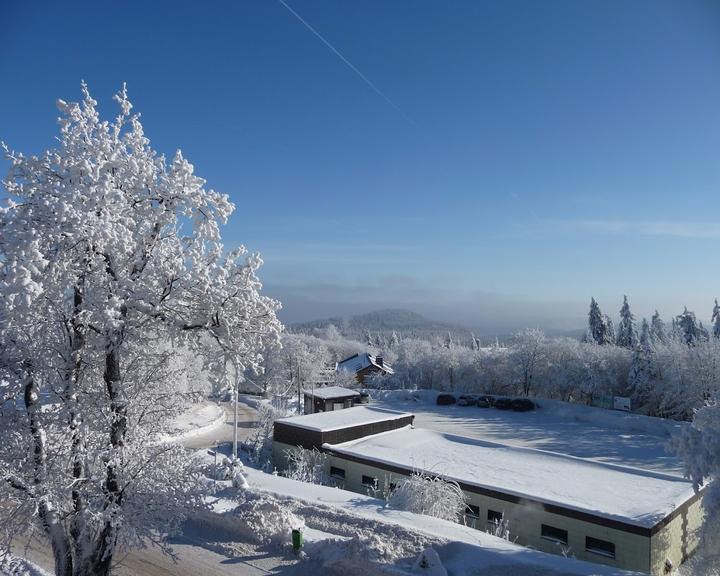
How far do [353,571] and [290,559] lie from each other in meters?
1.83

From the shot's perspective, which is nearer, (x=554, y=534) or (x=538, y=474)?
(x=554, y=534)

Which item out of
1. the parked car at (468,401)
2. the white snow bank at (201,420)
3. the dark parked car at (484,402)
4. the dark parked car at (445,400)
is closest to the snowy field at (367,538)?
the white snow bank at (201,420)

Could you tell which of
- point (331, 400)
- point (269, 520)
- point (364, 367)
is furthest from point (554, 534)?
point (364, 367)

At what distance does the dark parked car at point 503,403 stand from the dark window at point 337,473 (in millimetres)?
29278

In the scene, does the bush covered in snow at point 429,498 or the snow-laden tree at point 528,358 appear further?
the snow-laden tree at point 528,358

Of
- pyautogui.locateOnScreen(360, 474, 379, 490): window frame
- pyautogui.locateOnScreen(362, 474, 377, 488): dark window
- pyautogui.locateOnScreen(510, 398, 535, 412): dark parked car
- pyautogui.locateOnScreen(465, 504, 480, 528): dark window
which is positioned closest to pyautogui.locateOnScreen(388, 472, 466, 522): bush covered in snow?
pyautogui.locateOnScreen(465, 504, 480, 528): dark window

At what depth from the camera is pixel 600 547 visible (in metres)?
14.7

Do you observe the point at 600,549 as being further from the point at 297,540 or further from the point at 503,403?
the point at 503,403

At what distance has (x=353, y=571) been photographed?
35.3ft

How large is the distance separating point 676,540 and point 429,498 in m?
7.60

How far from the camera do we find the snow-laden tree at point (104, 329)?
689cm

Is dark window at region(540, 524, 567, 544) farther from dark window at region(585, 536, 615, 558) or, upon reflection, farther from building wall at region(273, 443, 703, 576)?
dark window at region(585, 536, 615, 558)

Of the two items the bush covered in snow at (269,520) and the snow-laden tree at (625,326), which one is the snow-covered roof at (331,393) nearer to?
the bush covered in snow at (269,520)

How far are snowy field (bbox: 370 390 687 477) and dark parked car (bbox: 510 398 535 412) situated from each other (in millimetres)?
727
